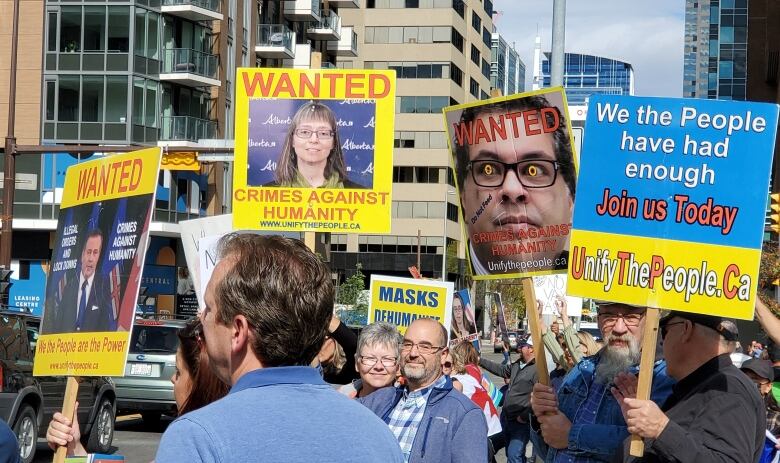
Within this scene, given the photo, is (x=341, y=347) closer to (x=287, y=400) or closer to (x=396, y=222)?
(x=287, y=400)

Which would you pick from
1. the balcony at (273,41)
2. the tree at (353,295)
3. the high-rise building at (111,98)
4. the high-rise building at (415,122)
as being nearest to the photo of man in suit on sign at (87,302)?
the high-rise building at (111,98)

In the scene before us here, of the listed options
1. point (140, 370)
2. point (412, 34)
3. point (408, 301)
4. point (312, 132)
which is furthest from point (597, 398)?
point (412, 34)

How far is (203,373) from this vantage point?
4055 mm

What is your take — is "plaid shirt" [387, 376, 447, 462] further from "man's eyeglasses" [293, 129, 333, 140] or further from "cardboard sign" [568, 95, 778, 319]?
"man's eyeglasses" [293, 129, 333, 140]

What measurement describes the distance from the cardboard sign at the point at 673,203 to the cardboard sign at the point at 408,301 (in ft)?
21.8

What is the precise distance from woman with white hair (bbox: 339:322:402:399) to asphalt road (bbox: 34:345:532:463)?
7.77 m

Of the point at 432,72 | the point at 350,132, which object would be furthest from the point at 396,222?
the point at 350,132

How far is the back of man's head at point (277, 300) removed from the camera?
2693 millimetres

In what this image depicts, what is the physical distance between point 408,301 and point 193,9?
3816cm

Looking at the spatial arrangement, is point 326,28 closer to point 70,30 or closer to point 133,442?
Answer: point 70,30

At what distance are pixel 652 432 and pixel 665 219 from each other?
947 millimetres

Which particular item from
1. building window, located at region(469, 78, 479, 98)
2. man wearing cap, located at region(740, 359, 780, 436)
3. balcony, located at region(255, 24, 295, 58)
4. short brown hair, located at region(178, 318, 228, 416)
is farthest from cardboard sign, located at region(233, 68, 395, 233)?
building window, located at region(469, 78, 479, 98)

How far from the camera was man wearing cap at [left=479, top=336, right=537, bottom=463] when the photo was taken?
272 inches

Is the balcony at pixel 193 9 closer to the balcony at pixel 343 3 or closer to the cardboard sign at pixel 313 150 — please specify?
the balcony at pixel 343 3
